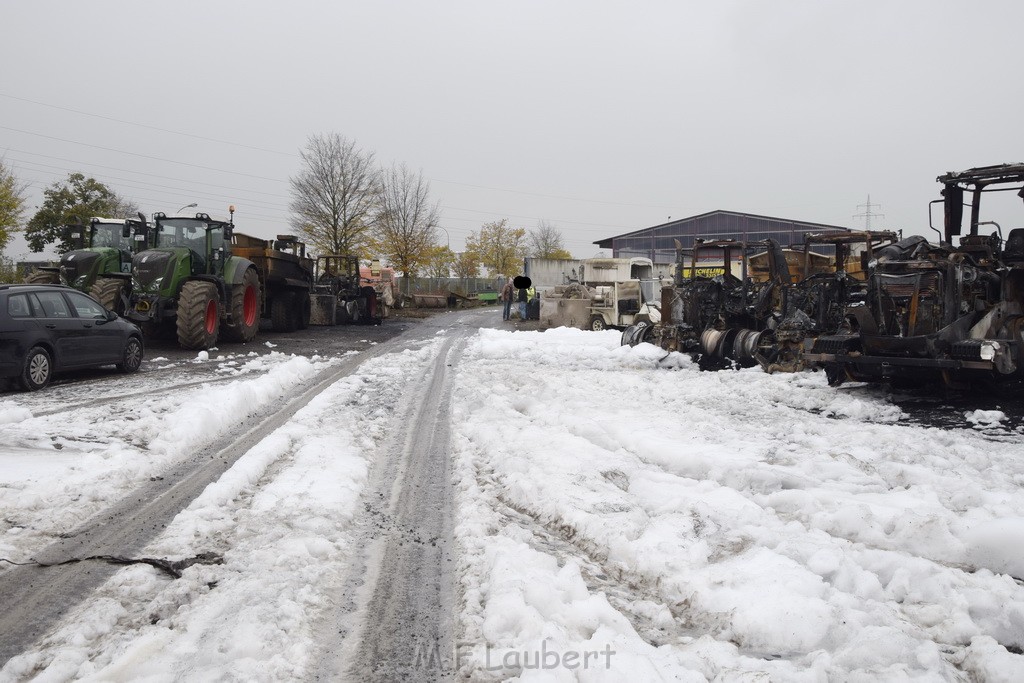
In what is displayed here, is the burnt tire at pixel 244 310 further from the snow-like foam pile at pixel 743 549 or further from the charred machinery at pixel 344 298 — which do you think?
the snow-like foam pile at pixel 743 549

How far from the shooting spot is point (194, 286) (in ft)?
49.6

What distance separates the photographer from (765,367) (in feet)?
38.6

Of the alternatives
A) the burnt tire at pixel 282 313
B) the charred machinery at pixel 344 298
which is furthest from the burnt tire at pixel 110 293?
the charred machinery at pixel 344 298

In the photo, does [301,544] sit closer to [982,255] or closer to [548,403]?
[548,403]

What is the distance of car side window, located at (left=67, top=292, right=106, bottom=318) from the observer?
1063 centimetres

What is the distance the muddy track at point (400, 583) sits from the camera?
2.91m

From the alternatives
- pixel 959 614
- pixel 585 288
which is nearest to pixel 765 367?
pixel 959 614

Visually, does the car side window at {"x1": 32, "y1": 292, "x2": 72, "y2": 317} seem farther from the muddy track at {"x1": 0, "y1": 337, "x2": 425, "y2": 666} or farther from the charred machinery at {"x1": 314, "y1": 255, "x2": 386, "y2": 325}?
the charred machinery at {"x1": 314, "y1": 255, "x2": 386, "y2": 325}

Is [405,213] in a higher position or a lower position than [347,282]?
higher

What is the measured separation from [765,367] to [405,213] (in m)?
42.9

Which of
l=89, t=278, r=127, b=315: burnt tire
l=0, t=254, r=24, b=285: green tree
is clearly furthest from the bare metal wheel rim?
l=0, t=254, r=24, b=285: green tree

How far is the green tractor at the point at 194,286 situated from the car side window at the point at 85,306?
378cm

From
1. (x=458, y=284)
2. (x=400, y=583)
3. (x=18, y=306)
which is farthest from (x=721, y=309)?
(x=458, y=284)

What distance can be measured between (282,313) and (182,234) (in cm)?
576
